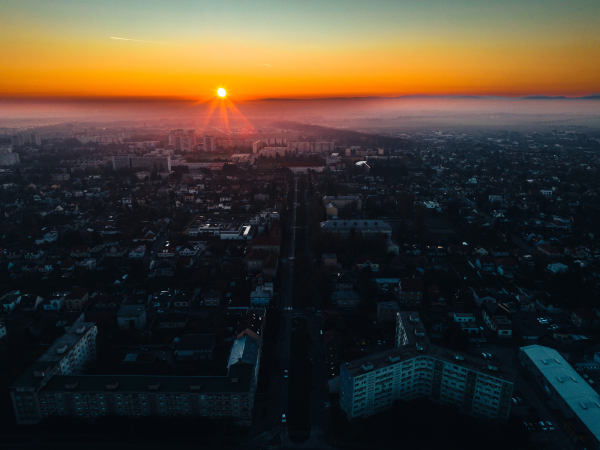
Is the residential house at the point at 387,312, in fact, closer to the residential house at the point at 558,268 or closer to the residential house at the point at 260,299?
the residential house at the point at 260,299

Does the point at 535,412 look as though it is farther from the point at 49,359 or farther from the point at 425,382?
the point at 49,359

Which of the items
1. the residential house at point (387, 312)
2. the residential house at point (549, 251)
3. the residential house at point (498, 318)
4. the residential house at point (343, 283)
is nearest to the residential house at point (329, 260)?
the residential house at point (343, 283)

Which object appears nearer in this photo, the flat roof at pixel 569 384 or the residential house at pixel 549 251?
the flat roof at pixel 569 384

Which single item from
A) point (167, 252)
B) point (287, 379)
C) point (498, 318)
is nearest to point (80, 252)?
point (167, 252)

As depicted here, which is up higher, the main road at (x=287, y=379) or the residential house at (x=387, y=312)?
the residential house at (x=387, y=312)

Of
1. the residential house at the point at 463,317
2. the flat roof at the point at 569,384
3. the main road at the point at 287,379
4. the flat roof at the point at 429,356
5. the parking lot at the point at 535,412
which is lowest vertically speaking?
the main road at the point at 287,379

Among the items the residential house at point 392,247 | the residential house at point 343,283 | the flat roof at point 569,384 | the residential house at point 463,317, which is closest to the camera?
the flat roof at point 569,384

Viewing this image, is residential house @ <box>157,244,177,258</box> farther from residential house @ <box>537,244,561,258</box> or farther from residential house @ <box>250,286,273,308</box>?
residential house @ <box>537,244,561,258</box>

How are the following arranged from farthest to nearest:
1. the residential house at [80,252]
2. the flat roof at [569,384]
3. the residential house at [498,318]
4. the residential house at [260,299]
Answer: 1. the residential house at [80,252]
2. the residential house at [260,299]
3. the residential house at [498,318]
4. the flat roof at [569,384]
